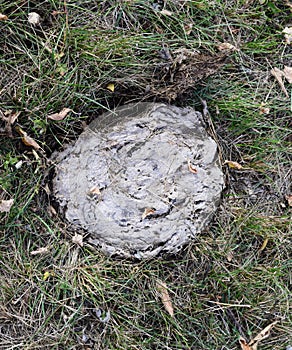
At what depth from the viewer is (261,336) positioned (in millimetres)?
2949

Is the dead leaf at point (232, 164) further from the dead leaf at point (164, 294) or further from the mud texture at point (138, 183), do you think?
the dead leaf at point (164, 294)

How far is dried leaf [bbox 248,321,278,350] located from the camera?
293cm

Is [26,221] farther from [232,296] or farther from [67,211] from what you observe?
[232,296]

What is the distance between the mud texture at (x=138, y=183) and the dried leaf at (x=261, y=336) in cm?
78

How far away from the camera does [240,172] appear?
3141mm

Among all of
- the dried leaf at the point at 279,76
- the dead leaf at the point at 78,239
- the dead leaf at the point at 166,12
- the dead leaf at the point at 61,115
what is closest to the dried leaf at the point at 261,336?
the dead leaf at the point at 78,239

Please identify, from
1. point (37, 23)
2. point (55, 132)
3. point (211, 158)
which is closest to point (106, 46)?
point (37, 23)

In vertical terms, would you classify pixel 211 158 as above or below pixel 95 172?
below

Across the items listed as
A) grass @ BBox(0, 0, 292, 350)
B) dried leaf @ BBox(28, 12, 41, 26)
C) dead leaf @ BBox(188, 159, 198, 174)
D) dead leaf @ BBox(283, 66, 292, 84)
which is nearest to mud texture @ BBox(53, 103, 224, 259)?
dead leaf @ BBox(188, 159, 198, 174)

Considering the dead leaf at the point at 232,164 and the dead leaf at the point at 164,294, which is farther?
the dead leaf at the point at 232,164

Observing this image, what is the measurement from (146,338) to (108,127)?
1.35 meters

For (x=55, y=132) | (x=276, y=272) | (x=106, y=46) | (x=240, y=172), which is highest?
(x=106, y=46)

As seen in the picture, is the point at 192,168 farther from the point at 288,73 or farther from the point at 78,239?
the point at 288,73

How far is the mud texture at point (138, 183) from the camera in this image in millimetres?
2777
